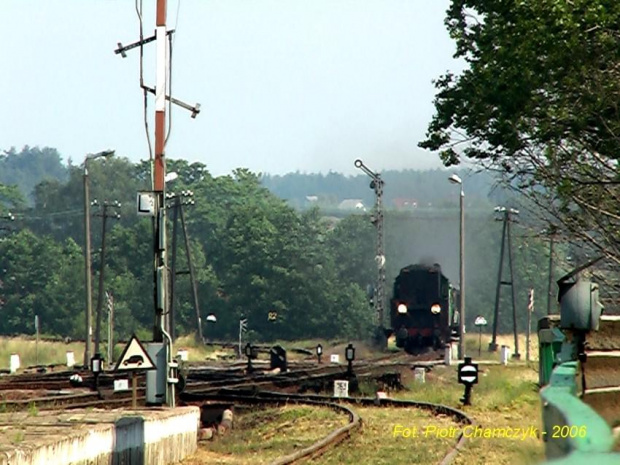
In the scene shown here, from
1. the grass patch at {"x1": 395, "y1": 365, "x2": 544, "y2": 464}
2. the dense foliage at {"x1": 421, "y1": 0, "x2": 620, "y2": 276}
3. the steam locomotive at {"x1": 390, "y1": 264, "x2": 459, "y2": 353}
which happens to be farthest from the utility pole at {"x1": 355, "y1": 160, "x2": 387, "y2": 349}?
the dense foliage at {"x1": 421, "y1": 0, "x2": 620, "y2": 276}

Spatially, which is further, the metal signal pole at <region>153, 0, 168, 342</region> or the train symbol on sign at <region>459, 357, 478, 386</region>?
the train symbol on sign at <region>459, 357, 478, 386</region>

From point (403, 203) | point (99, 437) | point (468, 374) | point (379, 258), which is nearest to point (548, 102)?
point (468, 374)

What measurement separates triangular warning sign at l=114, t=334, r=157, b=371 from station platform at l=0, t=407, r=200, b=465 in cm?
66

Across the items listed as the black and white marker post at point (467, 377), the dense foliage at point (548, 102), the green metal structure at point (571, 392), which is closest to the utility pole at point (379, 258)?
the dense foliage at point (548, 102)

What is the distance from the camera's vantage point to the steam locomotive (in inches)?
2318

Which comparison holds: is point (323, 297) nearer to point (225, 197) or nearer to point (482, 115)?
point (225, 197)

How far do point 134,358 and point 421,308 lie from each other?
135 ft

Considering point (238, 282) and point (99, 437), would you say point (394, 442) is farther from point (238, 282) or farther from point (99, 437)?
point (238, 282)

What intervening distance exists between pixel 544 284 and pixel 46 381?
90.1m

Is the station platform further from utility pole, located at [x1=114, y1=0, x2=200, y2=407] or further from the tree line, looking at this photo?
the tree line

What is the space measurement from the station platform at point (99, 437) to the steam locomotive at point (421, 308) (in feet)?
130

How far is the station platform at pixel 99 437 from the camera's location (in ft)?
41.2

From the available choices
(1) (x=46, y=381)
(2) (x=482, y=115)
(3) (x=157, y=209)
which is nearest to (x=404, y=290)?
(1) (x=46, y=381)

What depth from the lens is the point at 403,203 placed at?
96812 millimetres
